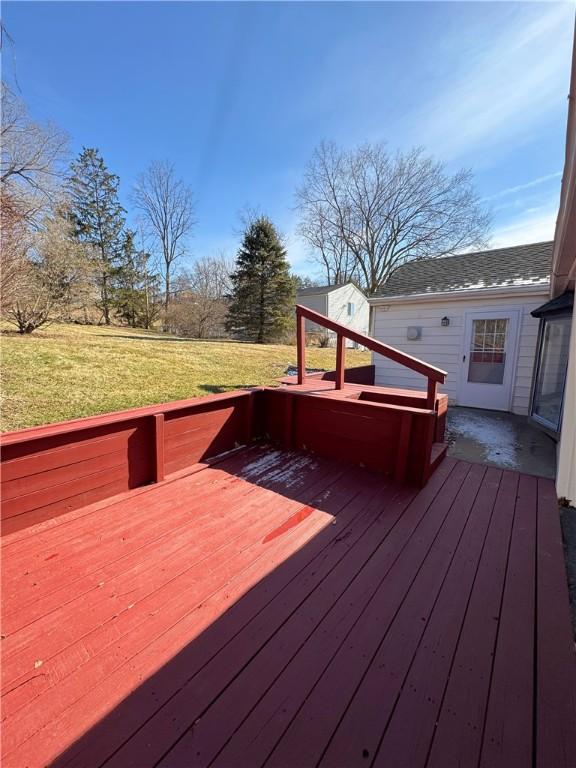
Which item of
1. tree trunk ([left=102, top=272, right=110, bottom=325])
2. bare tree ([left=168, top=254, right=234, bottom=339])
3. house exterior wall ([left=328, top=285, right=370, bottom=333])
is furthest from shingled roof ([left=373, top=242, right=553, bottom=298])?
tree trunk ([left=102, top=272, right=110, bottom=325])

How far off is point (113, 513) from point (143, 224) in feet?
76.3

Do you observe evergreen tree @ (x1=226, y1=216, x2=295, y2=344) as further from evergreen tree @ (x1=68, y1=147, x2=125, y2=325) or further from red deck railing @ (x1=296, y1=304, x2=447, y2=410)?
red deck railing @ (x1=296, y1=304, x2=447, y2=410)

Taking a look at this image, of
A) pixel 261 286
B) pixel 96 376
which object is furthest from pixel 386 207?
pixel 96 376

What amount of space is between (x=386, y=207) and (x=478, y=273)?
1522 centimetres

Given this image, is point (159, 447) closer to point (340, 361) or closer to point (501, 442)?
point (340, 361)

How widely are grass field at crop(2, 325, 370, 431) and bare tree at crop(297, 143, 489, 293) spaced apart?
15.9 meters

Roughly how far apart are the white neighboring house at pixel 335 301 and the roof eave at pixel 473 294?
1335 centimetres

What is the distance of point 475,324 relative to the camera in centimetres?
615

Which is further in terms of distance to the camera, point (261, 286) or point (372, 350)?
point (261, 286)

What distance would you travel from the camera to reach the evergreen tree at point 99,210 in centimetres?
1869

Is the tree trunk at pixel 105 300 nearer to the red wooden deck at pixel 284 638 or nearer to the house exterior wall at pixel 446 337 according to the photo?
the house exterior wall at pixel 446 337

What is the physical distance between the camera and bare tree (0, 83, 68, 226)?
28.2ft

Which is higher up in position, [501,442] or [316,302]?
[316,302]

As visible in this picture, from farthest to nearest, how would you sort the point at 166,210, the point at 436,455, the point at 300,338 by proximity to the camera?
the point at 166,210 → the point at 300,338 → the point at 436,455
